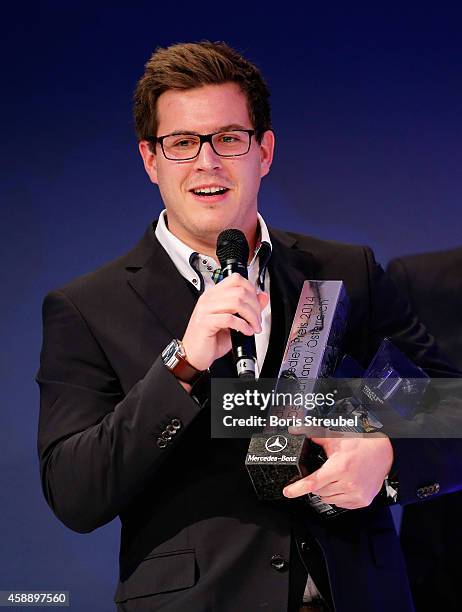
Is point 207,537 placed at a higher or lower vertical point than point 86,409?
lower

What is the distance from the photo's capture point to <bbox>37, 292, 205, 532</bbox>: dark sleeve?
5.98 feet

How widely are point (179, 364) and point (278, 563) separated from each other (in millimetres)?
450

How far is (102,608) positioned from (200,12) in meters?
1.73

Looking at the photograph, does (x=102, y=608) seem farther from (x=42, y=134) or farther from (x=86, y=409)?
(x=42, y=134)

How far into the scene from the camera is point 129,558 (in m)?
1.97

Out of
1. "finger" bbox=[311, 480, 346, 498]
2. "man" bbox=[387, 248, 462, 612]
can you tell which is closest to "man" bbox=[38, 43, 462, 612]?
"finger" bbox=[311, 480, 346, 498]

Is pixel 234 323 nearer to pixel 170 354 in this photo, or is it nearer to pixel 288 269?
pixel 170 354

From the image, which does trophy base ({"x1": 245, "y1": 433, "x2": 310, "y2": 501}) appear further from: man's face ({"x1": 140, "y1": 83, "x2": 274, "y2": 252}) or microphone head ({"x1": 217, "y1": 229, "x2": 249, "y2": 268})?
man's face ({"x1": 140, "y1": 83, "x2": 274, "y2": 252})

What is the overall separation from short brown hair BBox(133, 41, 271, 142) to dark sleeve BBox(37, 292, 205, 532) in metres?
0.48

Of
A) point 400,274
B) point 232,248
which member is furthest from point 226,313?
point 400,274

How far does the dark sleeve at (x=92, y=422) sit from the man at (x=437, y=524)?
1115 mm

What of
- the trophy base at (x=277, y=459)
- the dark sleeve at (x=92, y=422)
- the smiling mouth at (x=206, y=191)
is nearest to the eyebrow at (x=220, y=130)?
the smiling mouth at (x=206, y=191)

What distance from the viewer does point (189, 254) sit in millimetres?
2119

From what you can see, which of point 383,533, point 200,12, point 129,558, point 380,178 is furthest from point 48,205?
point 383,533
